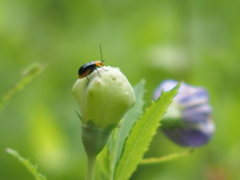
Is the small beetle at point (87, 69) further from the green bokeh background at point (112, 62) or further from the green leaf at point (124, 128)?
the green bokeh background at point (112, 62)

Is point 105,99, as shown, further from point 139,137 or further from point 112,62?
point 112,62

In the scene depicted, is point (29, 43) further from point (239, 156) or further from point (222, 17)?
point (239, 156)

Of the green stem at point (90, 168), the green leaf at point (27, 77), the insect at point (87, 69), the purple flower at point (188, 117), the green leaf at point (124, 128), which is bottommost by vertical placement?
the purple flower at point (188, 117)

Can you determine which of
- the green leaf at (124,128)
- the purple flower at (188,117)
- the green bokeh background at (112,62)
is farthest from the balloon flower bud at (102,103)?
the green bokeh background at (112,62)

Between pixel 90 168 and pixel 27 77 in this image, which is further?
pixel 27 77

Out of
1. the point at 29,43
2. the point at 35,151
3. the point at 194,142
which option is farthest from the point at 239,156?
the point at 29,43

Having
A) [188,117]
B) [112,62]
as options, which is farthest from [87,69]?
[112,62]
